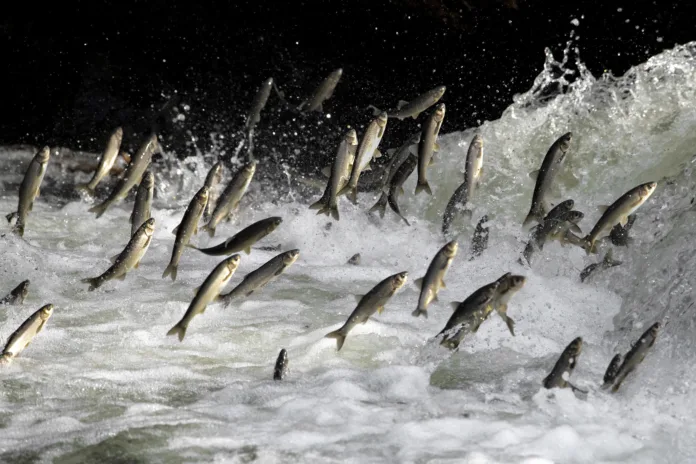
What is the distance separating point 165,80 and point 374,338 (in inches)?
248

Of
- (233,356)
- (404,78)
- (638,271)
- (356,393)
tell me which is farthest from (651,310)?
(404,78)

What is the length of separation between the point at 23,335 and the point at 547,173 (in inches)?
115

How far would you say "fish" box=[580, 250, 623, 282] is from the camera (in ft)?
17.8

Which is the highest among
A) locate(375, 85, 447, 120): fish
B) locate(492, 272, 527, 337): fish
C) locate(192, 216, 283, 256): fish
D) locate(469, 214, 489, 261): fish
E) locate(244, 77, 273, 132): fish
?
locate(244, 77, 273, 132): fish

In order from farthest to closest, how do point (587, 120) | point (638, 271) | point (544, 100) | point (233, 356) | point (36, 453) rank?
point (544, 100)
point (587, 120)
point (638, 271)
point (233, 356)
point (36, 453)

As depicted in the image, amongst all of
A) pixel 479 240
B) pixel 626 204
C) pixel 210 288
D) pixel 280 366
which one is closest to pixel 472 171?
pixel 479 240

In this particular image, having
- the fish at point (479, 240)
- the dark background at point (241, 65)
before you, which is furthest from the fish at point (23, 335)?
the dark background at point (241, 65)

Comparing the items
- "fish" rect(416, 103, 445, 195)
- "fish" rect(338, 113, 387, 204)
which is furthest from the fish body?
"fish" rect(338, 113, 387, 204)

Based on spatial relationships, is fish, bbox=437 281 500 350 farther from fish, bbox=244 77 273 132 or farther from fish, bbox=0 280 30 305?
fish, bbox=244 77 273 132

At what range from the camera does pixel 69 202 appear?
8.75 metres

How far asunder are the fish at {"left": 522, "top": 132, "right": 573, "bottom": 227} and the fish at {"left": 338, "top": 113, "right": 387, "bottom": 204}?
3.08 feet

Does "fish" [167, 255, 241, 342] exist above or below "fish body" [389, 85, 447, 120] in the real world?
below

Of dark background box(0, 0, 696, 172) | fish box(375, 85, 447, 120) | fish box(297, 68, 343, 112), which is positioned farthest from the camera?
dark background box(0, 0, 696, 172)

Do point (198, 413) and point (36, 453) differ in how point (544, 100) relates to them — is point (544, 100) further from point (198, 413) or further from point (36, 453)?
point (36, 453)
